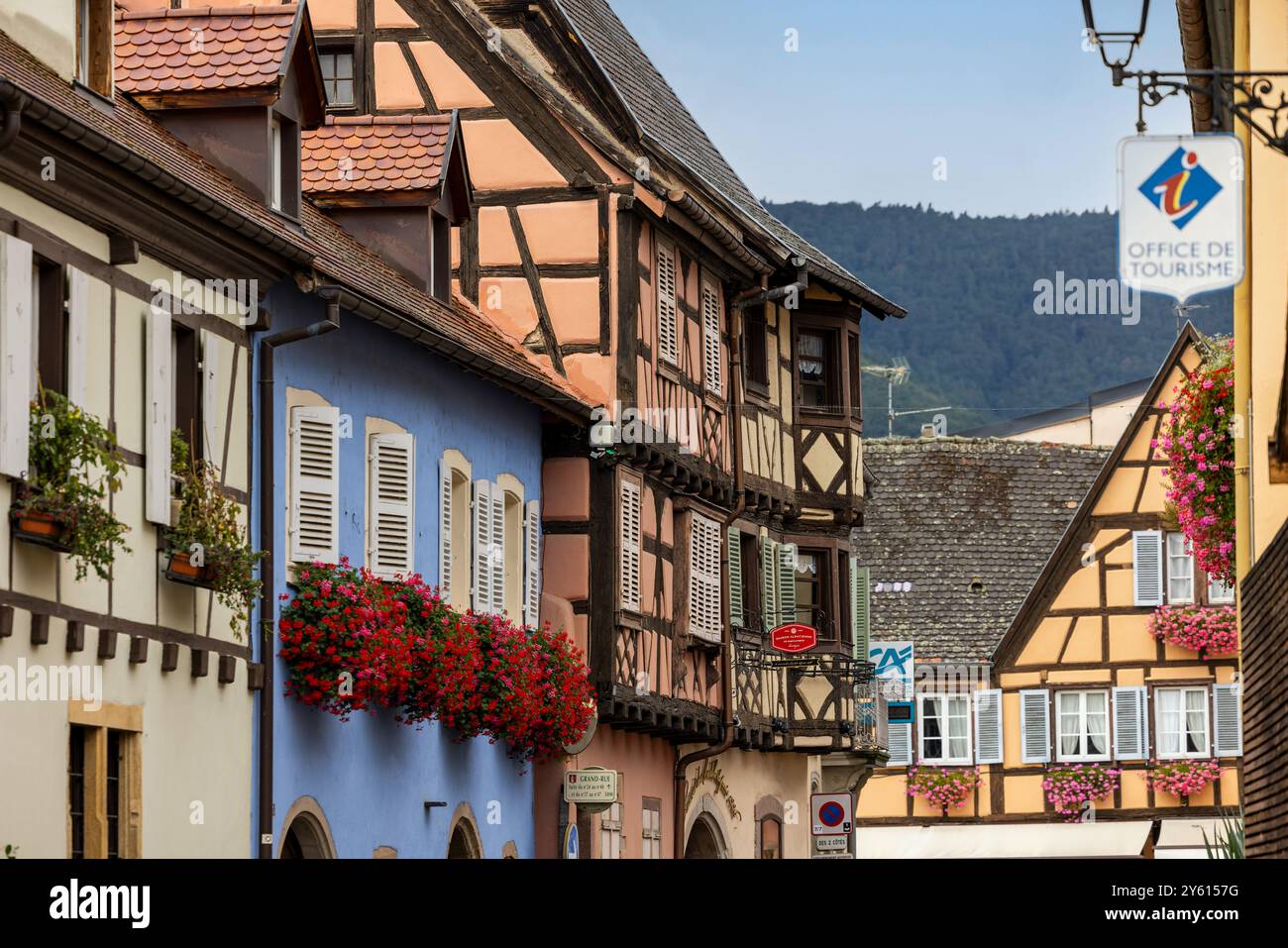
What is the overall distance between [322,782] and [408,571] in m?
2.22

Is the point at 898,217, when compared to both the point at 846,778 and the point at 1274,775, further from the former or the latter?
the point at 1274,775

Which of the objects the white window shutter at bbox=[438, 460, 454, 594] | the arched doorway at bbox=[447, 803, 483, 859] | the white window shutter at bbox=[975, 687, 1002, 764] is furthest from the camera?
the white window shutter at bbox=[975, 687, 1002, 764]

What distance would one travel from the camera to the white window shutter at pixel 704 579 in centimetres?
2833

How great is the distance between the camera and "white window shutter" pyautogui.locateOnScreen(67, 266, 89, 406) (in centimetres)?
1538

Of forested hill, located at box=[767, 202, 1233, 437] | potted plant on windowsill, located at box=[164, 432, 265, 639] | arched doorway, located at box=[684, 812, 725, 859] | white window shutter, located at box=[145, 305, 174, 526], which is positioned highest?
forested hill, located at box=[767, 202, 1233, 437]

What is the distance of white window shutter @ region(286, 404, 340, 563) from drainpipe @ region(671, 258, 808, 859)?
971cm

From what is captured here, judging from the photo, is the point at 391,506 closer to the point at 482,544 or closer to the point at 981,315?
the point at 482,544

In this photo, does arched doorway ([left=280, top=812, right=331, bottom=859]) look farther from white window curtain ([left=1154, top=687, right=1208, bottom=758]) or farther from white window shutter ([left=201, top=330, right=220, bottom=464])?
white window curtain ([left=1154, top=687, right=1208, bottom=758])

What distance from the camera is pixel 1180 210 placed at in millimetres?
11750

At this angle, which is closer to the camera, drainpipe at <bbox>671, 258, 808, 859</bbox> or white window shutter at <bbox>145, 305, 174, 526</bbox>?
white window shutter at <bbox>145, 305, 174, 526</bbox>

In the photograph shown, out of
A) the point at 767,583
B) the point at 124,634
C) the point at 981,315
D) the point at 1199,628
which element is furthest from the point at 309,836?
the point at 981,315
